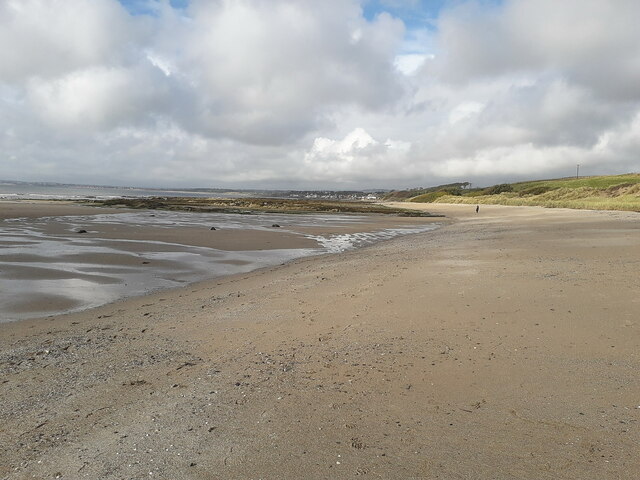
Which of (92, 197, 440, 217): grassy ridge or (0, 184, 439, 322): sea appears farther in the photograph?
(92, 197, 440, 217): grassy ridge

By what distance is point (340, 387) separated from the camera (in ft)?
15.1

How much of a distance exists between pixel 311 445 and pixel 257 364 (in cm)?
190

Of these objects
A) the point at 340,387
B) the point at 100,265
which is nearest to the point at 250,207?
the point at 100,265

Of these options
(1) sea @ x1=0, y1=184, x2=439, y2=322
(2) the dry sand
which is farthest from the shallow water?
(2) the dry sand

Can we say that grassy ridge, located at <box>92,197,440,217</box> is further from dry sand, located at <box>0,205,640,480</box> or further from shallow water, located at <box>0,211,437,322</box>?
dry sand, located at <box>0,205,640,480</box>

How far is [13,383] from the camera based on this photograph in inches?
194

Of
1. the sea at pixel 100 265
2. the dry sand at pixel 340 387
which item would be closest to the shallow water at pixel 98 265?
the sea at pixel 100 265

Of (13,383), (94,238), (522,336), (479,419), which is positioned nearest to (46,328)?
(13,383)

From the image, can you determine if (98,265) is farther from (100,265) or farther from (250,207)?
(250,207)

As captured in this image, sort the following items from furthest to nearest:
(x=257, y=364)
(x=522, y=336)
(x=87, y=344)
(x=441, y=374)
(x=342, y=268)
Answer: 1. (x=342, y=268)
2. (x=87, y=344)
3. (x=522, y=336)
4. (x=257, y=364)
5. (x=441, y=374)

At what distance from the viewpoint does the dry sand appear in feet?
10.9

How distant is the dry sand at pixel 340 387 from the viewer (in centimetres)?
333

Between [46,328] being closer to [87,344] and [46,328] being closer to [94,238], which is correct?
[87,344]

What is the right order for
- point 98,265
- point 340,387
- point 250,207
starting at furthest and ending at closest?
1. point 250,207
2. point 98,265
3. point 340,387
